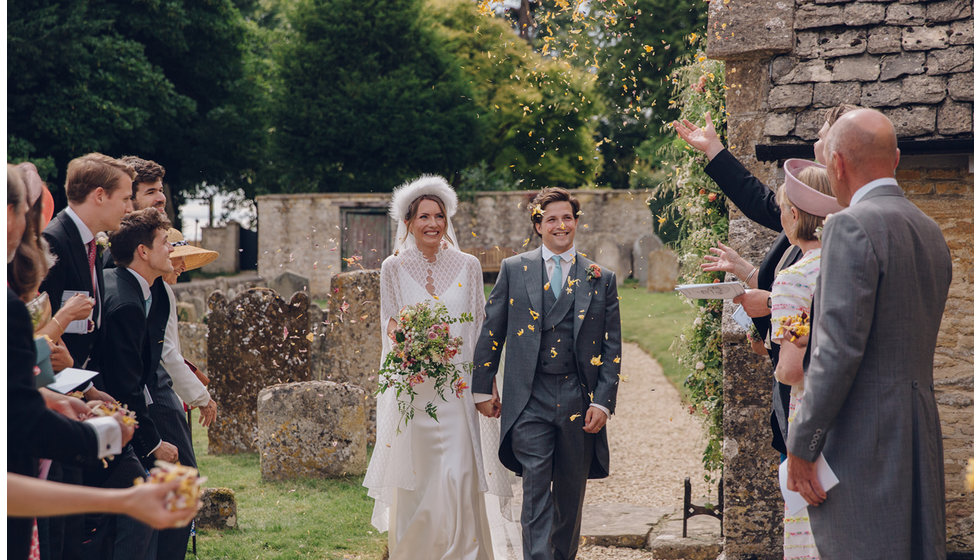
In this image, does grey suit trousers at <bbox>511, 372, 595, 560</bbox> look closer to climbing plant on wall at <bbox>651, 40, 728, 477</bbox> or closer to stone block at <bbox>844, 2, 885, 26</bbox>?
climbing plant on wall at <bbox>651, 40, 728, 477</bbox>

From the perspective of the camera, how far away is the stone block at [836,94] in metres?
5.67

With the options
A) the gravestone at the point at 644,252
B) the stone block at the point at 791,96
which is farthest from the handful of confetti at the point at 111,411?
the gravestone at the point at 644,252

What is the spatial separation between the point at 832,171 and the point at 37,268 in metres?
2.84

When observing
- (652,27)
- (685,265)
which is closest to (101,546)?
(685,265)

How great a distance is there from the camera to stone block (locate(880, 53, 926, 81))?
5.63 meters

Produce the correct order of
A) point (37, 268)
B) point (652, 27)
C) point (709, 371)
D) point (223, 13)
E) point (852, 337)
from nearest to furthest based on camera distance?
point (37, 268) < point (852, 337) < point (709, 371) < point (652, 27) < point (223, 13)

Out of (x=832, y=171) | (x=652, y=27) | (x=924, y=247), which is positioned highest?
(x=652, y=27)

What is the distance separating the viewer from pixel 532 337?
18.0 ft

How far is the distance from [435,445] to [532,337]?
1.01 m

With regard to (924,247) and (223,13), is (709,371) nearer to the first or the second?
(924,247)

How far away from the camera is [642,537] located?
6980 millimetres

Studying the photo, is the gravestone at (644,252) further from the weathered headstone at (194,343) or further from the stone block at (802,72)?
the stone block at (802,72)

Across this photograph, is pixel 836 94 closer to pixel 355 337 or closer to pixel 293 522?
pixel 293 522

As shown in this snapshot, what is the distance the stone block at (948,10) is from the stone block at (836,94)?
0.66m
